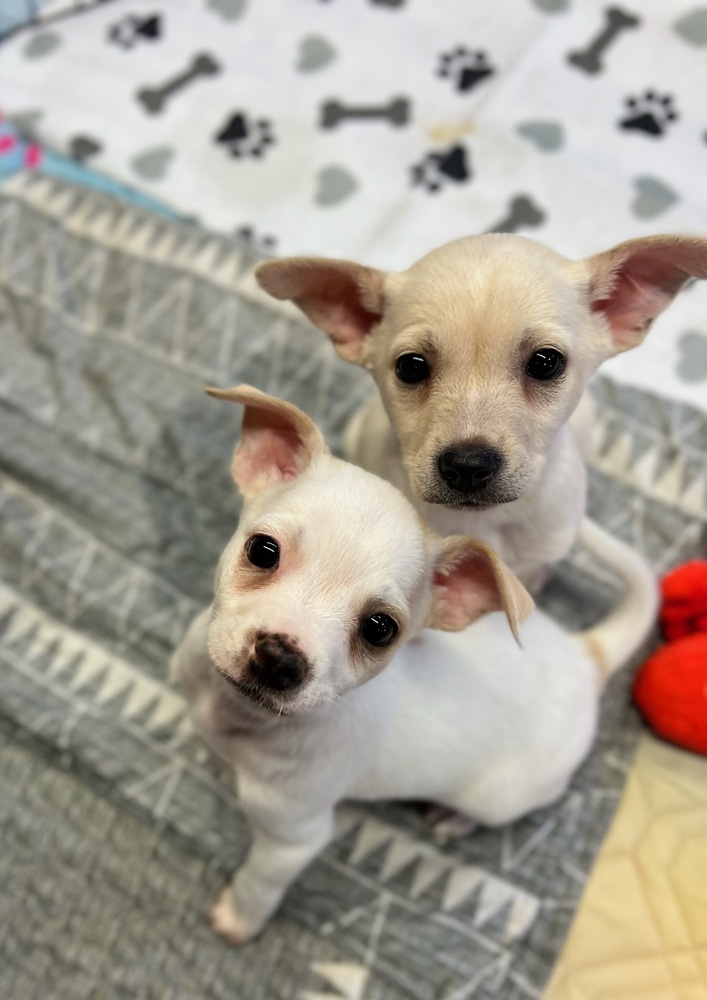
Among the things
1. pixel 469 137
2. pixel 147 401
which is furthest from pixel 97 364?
pixel 469 137

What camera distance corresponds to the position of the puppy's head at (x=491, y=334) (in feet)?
5.41

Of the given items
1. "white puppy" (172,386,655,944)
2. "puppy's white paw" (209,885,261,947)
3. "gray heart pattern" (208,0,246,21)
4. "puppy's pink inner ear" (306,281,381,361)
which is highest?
"gray heart pattern" (208,0,246,21)

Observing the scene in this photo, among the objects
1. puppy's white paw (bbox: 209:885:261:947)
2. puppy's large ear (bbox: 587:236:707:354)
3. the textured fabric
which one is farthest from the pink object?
puppy's white paw (bbox: 209:885:261:947)

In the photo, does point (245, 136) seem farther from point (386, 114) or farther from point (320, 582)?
point (320, 582)

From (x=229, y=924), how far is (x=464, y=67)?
10.3 ft

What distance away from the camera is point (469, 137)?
3.31 m

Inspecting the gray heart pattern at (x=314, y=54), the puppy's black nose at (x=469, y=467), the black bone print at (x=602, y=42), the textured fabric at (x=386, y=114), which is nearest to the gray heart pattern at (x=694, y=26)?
the textured fabric at (x=386, y=114)

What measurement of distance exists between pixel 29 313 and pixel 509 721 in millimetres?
2105

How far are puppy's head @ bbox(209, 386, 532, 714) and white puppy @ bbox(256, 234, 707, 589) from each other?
8.5 inches

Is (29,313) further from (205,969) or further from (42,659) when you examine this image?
(205,969)

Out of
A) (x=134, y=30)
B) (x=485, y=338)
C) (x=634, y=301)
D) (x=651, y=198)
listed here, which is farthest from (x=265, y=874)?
(x=134, y=30)

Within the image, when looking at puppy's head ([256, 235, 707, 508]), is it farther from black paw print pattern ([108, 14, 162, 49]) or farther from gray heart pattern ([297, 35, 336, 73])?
black paw print pattern ([108, 14, 162, 49])

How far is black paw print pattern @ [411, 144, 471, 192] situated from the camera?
3229mm

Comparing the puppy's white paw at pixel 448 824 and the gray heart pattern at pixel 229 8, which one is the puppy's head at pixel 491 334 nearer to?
the puppy's white paw at pixel 448 824
